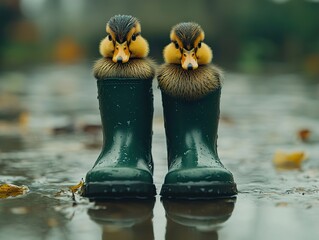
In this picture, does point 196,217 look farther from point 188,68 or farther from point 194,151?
point 188,68

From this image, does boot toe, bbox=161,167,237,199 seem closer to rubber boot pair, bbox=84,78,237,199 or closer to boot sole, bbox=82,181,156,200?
rubber boot pair, bbox=84,78,237,199

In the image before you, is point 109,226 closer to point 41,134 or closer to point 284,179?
point 284,179

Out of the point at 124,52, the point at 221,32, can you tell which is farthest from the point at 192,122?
the point at 221,32

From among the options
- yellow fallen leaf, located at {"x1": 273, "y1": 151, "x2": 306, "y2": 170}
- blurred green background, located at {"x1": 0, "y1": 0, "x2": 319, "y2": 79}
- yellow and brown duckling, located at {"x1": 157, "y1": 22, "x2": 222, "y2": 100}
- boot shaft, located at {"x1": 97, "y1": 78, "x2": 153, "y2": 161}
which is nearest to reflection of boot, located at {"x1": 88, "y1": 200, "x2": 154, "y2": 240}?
boot shaft, located at {"x1": 97, "y1": 78, "x2": 153, "y2": 161}

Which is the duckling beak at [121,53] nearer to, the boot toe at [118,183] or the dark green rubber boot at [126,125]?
the dark green rubber boot at [126,125]

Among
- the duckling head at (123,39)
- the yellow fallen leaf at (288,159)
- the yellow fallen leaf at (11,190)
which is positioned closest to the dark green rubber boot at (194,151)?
the duckling head at (123,39)

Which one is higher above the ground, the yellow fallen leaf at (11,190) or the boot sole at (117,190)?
the boot sole at (117,190)
